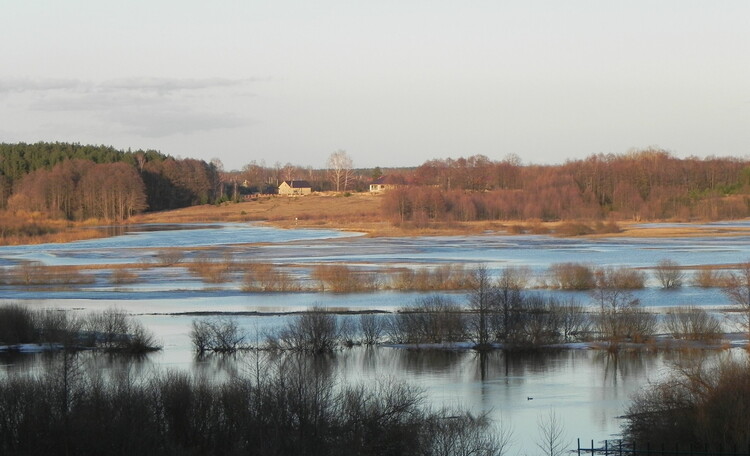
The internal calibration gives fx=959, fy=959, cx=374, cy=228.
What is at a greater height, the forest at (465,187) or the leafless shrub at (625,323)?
the forest at (465,187)

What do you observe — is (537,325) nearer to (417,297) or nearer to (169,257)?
(417,297)

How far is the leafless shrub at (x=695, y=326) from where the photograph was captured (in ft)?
75.3

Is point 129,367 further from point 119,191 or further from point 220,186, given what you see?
point 220,186

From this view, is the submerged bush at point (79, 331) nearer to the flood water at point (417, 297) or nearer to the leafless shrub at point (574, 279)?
the flood water at point (417, 297)

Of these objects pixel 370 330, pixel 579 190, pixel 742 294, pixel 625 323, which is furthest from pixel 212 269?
pixel 579 190

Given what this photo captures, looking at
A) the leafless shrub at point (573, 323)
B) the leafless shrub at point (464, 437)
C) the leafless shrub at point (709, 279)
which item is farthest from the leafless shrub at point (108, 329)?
the leafless shrub at point (709, 279)

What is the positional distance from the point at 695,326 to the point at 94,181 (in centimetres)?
7629

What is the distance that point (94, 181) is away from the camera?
90.9m

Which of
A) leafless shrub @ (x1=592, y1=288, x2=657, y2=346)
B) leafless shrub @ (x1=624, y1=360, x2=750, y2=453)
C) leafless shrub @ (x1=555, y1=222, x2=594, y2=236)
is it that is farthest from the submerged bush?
leafless shrub @ (x1=555, y1=222, x2=594, y2=236)

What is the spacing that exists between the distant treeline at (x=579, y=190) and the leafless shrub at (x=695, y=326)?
4802 cm

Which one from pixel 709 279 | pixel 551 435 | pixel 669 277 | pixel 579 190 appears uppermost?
pixel 579 190

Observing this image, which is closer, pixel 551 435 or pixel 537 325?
pixel 551 435

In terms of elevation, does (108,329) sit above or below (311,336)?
above

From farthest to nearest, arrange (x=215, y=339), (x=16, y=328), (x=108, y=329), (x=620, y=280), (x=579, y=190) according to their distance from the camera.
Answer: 1. (x=579, y=190)
2. (x=620, y=280)
3. (x=16, y=328)
4. (x=108, y=329)
5. (x=215, y=339)
